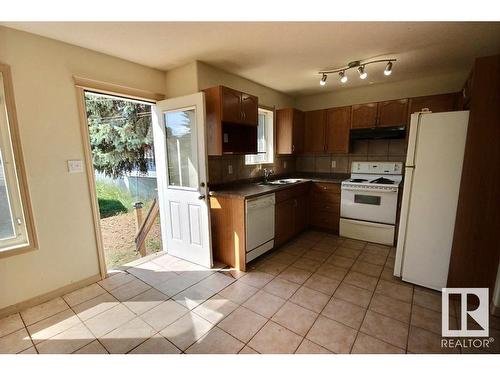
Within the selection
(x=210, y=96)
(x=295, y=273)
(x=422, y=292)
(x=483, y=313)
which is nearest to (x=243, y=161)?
(x=210, y=96)

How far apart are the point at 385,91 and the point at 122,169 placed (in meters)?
5.44

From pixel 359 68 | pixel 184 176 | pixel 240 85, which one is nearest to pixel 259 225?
pixel 184 176

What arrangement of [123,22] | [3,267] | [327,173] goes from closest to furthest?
[123,22], [3,267], [327,173]

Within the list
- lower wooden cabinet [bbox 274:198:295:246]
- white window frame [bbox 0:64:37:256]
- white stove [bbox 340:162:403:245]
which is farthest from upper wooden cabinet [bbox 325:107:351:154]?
white window frame [bbox 0:64:37:256]

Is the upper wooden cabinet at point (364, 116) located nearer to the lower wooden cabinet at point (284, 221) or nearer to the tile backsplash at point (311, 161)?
the tile backsplash at point (311, 161)

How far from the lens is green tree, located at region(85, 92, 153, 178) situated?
14.1 feet

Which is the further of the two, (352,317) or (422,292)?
(422,292)

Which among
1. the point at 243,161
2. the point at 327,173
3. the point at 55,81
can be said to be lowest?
the point at 327,173

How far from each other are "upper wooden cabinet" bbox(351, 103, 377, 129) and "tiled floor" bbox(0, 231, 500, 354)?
2.17 meters

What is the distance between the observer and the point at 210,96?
2631 millimetres

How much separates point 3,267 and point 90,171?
1054mm

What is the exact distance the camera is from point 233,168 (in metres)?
3.33

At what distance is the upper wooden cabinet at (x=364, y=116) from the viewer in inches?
141
